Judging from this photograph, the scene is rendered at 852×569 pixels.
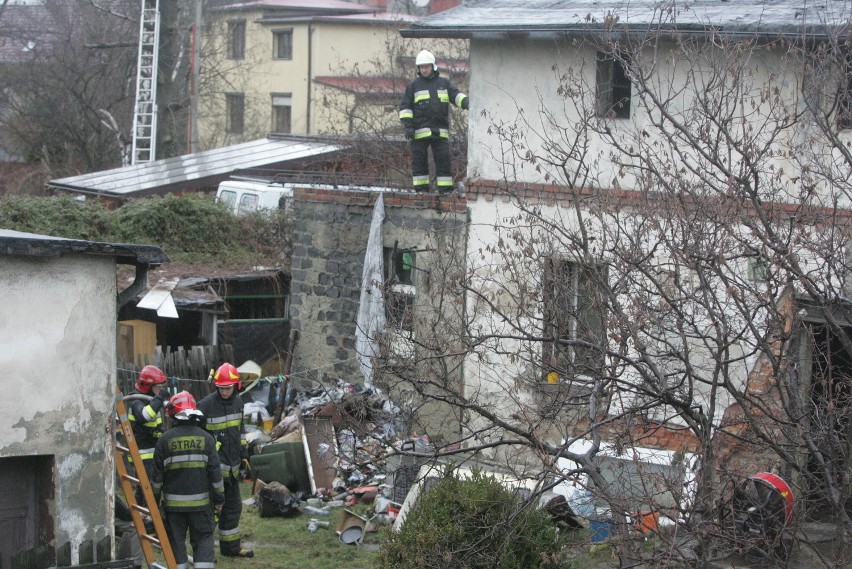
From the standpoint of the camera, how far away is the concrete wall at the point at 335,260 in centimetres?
1341

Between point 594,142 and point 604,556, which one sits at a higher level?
point 594,142

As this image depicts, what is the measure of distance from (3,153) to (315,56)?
12102 mm

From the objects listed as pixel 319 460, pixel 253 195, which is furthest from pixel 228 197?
pixel 319 460

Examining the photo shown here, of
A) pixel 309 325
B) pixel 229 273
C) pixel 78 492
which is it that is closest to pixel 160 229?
pixel 229 273

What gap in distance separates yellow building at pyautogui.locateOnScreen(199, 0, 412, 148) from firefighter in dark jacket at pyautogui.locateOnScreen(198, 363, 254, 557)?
2800 cm

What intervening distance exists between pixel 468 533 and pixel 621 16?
669 centimetres

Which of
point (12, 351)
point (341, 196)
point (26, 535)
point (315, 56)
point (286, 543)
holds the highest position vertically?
point (315, 56)

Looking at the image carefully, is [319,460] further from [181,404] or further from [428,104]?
[428,104]

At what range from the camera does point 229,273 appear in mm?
16547

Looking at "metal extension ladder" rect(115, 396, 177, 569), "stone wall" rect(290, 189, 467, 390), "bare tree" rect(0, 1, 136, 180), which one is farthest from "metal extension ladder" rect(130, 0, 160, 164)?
"metal extension ladder" rect(115, 396, 177, 569)

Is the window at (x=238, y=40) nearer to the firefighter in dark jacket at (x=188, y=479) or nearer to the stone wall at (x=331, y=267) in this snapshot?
the stone wall at (x=331, y=267)

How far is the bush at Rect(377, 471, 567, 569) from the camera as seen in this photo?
23.5 ft

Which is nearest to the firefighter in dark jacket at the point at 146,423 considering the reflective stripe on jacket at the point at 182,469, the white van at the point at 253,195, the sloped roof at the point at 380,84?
the reflective stripe on jacket at the point at 182,469

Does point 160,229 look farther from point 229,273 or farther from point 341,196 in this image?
point 341,196
